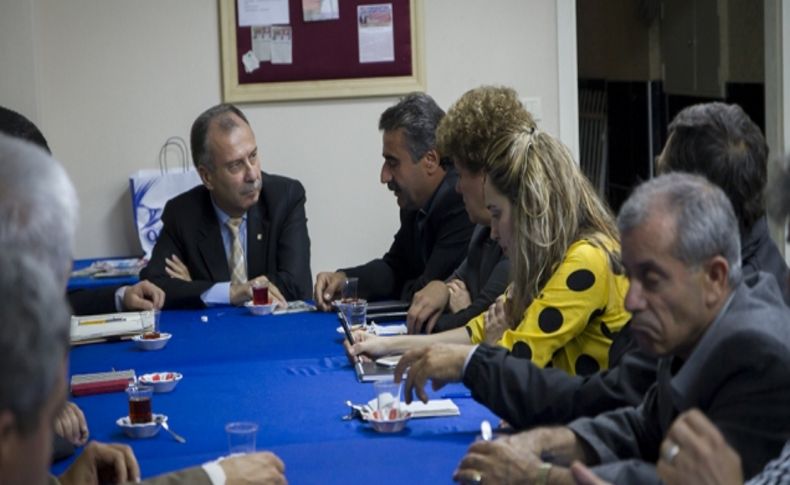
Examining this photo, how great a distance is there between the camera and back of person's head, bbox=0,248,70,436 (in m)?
1.07

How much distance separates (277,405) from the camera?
3045mm

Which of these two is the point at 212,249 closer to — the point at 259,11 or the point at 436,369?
the point at 259,11

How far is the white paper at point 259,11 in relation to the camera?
5.75m

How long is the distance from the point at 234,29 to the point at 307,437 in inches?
134

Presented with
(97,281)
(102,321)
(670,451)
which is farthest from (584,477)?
(97,281)

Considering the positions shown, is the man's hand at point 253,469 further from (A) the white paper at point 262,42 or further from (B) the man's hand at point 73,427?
(A) the white paper at point 262,42

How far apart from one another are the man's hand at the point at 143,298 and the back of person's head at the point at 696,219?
8.62 ft

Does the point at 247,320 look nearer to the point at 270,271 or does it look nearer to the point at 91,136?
the point at 270,271

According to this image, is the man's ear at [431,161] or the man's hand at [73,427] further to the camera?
the man's ear at [431,161]

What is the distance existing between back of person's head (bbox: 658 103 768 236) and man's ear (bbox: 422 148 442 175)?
1.77 m

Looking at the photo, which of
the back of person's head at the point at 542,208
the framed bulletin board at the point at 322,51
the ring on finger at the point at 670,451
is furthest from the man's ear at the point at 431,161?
the ring on finger at the point at 670,451

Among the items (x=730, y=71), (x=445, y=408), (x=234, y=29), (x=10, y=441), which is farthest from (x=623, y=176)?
(x=10, y=441)

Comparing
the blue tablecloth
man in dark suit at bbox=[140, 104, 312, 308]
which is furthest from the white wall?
man in dark suit at bbox=[140, 104, 312, 308]

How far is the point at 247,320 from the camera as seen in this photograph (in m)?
4.30
